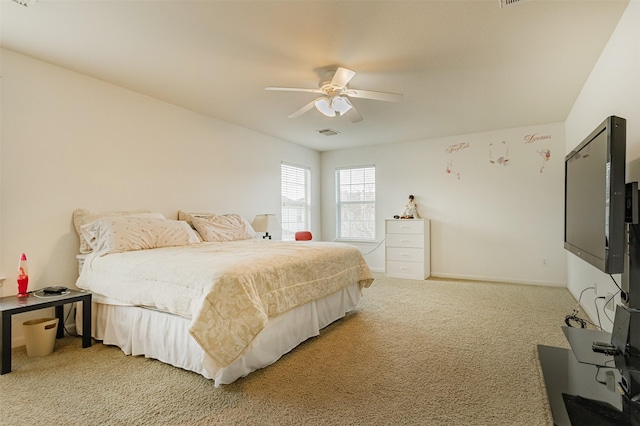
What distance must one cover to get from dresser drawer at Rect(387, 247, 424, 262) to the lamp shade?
2064mm

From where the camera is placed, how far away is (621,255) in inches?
55.7

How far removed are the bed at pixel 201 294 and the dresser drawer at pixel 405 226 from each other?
2.28 meters

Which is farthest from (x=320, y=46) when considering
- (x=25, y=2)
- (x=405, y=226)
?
(x=405, y=226)

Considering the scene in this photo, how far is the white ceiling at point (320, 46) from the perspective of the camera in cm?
213

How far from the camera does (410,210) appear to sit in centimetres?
572

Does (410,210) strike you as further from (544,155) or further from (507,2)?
(507,2)

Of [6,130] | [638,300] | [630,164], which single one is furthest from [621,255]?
[6,130]

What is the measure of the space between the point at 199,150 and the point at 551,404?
4.15 m

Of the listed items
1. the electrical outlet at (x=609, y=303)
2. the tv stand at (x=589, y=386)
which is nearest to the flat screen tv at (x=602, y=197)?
the tv stand at (x=589, y=386)

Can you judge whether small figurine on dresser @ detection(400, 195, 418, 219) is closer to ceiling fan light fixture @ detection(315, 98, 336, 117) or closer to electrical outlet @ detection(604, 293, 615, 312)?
ceiling fan light fixture @ detection(315, 98, 336, 117)

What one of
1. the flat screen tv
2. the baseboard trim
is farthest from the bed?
the baseboard trim

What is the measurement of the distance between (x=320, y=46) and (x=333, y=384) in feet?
7.97

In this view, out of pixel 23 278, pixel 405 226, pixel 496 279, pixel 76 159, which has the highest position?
pixel 76 159

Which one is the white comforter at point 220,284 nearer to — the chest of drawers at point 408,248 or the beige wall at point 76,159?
the beige wall at point 76,159
